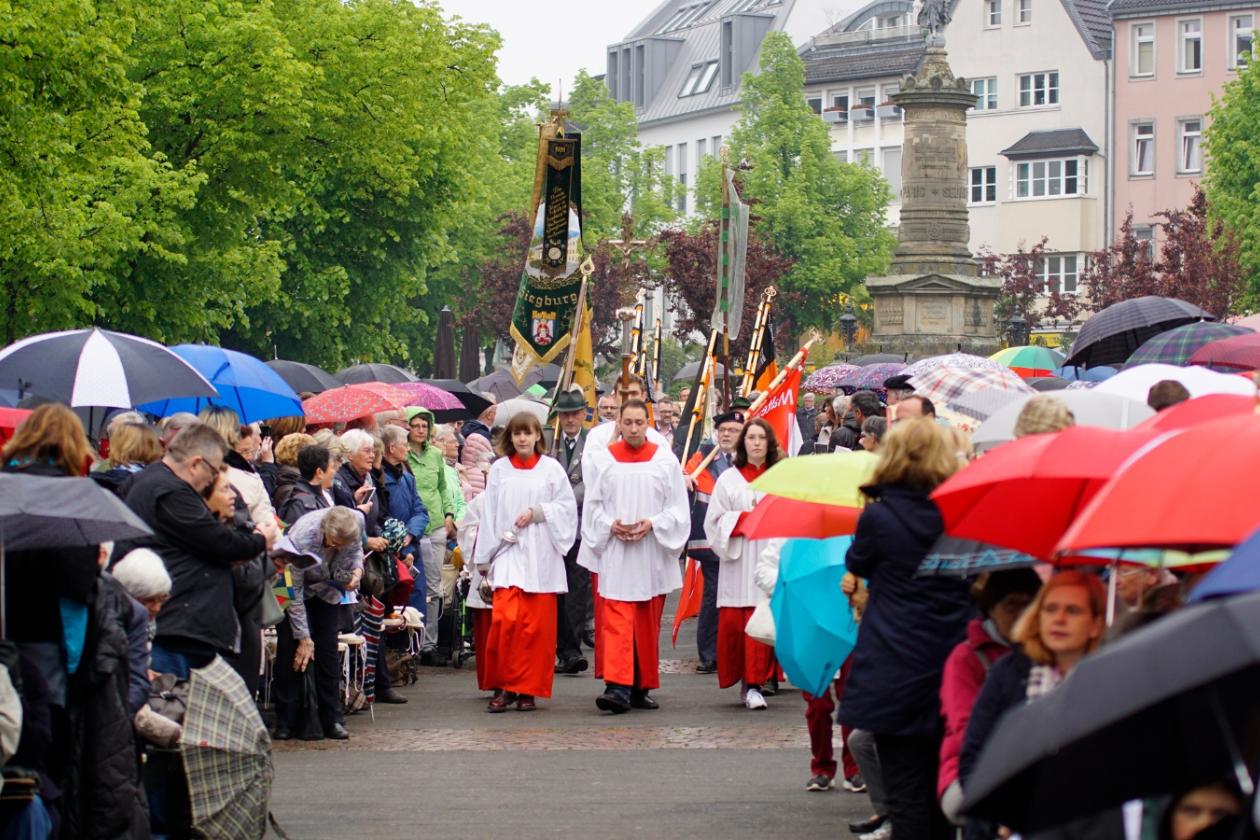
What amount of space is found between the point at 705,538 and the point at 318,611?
380cm

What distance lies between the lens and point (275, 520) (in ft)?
39.0

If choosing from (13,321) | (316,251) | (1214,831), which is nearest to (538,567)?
(1214,831)

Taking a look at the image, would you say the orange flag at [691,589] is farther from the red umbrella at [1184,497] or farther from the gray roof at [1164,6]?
the gray roof at [1164,6]

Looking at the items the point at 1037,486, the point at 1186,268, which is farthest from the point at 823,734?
the point at 1186,268

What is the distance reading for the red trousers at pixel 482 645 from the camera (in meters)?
15.4

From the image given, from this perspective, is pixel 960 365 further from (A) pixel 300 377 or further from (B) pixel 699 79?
(B) pixel 699 79

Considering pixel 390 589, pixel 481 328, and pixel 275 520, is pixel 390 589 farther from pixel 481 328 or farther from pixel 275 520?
pixel 481 328

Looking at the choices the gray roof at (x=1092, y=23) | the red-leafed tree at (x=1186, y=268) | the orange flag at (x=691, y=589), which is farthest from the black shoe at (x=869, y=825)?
the gray roof at (x=1092, y=23)

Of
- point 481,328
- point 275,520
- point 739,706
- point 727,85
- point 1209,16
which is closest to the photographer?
point 275,520

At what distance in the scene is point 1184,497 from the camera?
17.6ft

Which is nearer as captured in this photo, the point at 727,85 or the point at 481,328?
the point at 481,328

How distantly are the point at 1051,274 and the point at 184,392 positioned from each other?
240 ft

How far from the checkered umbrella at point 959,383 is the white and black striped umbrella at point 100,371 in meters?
4.12

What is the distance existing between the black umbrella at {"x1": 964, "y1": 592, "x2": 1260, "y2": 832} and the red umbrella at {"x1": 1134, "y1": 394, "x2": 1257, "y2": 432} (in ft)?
10.5
